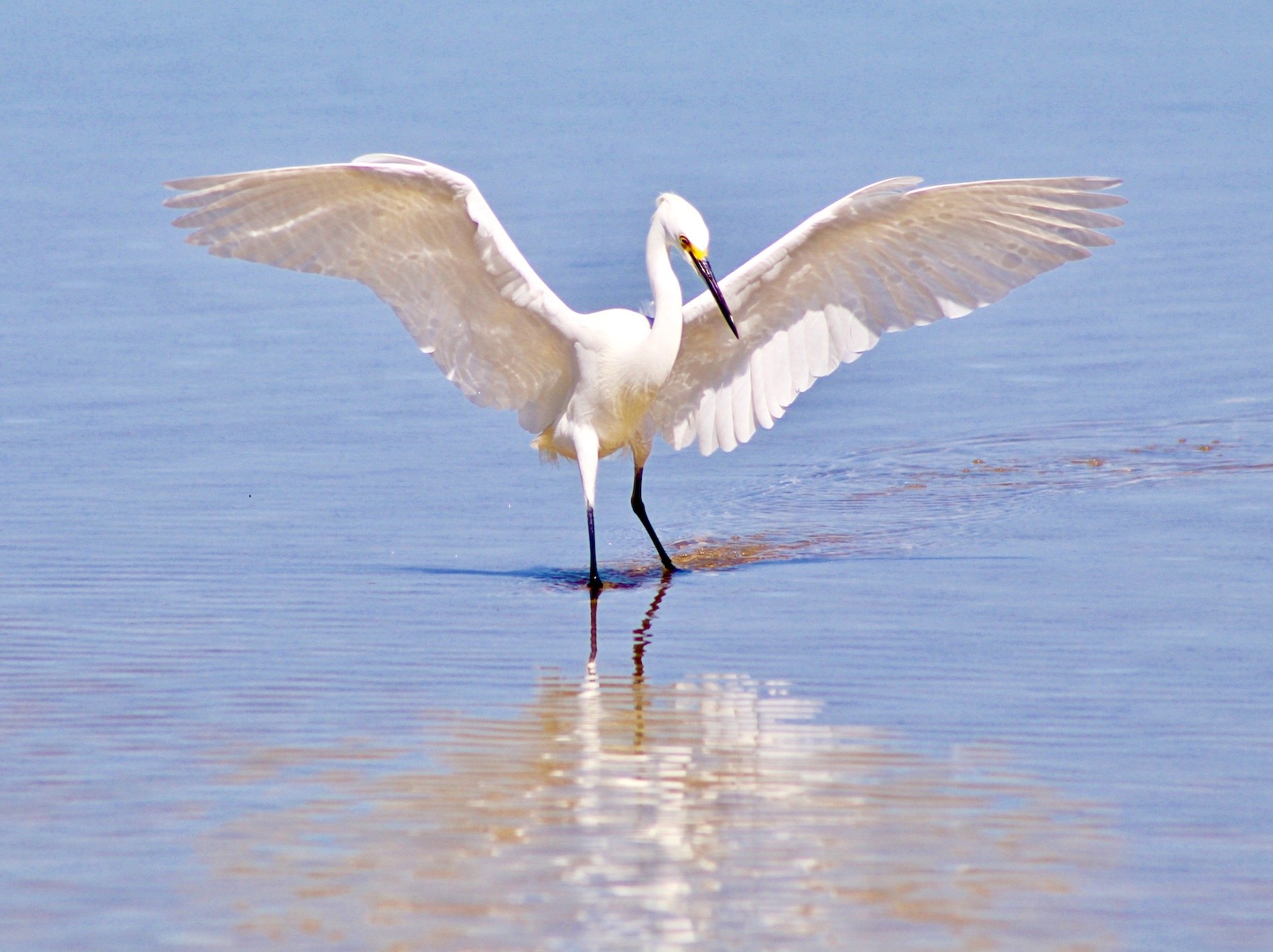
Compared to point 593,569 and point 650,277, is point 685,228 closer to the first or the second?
point 650,277

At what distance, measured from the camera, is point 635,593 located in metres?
8.88

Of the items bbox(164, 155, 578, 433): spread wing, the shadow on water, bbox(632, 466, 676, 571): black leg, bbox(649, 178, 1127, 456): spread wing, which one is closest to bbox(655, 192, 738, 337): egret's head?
bbox(649, 178, 1127, 456): spread wing

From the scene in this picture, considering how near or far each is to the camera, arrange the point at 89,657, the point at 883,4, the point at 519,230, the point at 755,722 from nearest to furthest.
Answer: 1. the point at 755,722
2. the point at 89,657
3. the point at 519,230
4. the point at 883,4

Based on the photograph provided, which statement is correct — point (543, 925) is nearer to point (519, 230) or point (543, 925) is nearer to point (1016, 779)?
point (1016, 779)

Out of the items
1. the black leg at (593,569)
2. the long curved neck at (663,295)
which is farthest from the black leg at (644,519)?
the long curved neck at (663,295)

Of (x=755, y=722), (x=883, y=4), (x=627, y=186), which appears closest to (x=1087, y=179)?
(x=755, y=722)

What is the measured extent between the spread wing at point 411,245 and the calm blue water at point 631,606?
0.93 m

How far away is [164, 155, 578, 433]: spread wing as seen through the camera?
856 cm

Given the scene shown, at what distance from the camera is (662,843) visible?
556cm

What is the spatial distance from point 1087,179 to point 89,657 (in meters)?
4.54

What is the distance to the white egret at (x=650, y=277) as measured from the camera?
8719 millimetres

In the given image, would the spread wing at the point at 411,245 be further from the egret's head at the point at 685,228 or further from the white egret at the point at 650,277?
the egret's head at the point at 685,228

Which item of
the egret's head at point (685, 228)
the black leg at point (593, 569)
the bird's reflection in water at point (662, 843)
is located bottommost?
the bird's reflection in water at point (662, 843)

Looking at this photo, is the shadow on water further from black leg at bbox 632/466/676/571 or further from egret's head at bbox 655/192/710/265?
egret's head at bbox 655/192/710/265
